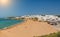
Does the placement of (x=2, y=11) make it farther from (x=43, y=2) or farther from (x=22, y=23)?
(x=22, y=23)

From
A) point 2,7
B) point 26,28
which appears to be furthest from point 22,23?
point 2,7

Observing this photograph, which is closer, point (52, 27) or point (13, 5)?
point (13, 5)

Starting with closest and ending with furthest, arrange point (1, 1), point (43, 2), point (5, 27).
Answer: point (1, 1)
point (43, 2)
point (5, 27)

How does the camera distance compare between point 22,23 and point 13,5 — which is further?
point 22,23

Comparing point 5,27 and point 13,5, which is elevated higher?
point 13,5

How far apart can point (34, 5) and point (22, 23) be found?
41.7 inches

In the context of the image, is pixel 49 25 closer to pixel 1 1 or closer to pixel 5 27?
pixel 5 27

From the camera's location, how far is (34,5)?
12.6 ft

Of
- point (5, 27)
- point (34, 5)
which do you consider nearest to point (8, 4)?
point (34, 5)

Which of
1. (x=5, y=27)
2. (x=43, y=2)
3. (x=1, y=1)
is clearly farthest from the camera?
(x=5, y=27)

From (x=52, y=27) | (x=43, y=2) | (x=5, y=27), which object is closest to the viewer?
(x=43, y=2)

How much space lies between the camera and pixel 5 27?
4227mm

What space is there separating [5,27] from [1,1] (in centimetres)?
93

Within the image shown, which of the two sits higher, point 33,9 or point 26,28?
point 33,9
